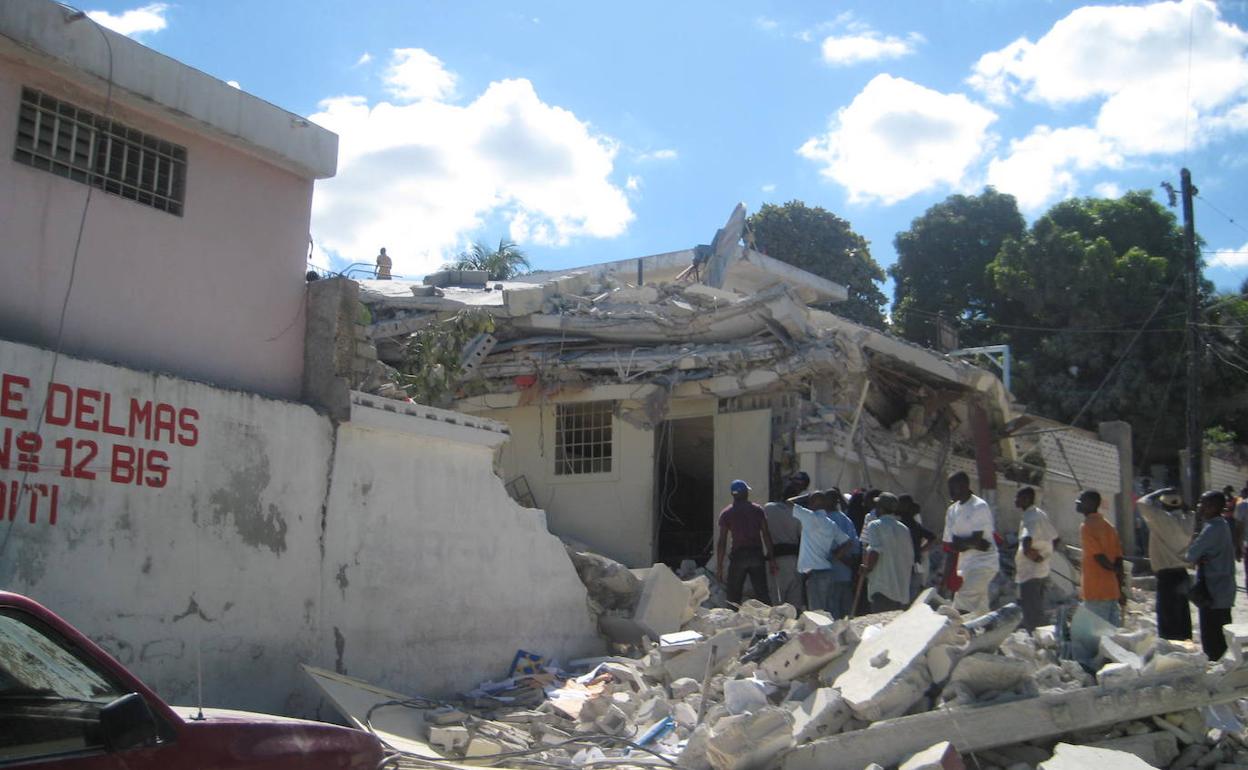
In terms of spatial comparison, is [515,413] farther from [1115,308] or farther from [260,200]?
[1115,308]

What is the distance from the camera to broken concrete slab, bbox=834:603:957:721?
21.4 feet

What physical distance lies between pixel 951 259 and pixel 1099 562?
26.3 meters

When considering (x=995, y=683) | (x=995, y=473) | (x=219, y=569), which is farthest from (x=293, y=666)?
(x=995, y=473)

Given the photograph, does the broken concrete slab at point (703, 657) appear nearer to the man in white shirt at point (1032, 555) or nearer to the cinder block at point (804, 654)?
the cinder block at point (804, 654)

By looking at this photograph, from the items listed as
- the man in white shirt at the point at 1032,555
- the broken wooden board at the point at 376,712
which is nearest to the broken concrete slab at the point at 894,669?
the man in white shirt at the point at 1032,555

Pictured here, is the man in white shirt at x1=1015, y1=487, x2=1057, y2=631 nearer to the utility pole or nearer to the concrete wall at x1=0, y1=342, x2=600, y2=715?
the concrete wall at x1=0, y1=342, x2=600, y2=715

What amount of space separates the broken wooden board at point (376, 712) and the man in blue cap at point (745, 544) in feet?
13.3

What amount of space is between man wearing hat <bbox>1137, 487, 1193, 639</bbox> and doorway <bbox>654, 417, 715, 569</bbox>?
6261 mm

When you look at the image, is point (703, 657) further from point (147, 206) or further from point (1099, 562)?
point (147, 206)

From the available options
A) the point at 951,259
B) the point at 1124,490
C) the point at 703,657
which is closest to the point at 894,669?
the point at 703,657

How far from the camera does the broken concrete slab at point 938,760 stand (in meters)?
5.64

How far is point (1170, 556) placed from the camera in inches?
343

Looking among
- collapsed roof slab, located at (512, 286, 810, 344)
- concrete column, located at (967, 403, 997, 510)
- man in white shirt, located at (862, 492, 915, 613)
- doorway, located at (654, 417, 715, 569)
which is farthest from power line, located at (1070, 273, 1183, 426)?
man in white shirt, located at (862, 492, 915, 613)

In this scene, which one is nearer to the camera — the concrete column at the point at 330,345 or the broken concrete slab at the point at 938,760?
the broken concrete slab at the point at 938,760
